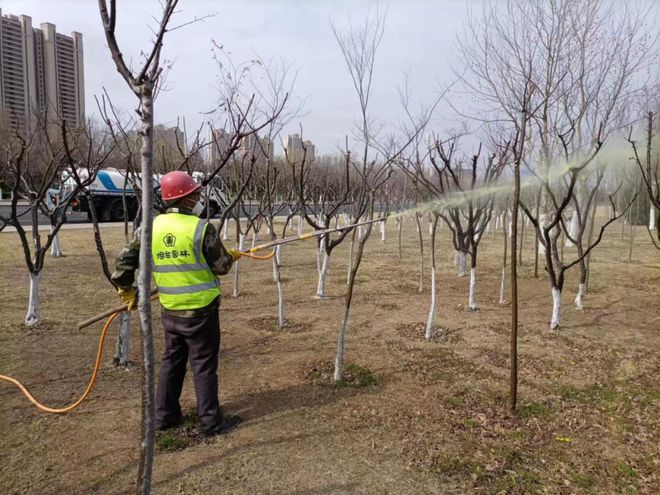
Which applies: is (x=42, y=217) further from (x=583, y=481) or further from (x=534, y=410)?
(x=583, y=481)

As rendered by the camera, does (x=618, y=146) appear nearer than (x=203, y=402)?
No

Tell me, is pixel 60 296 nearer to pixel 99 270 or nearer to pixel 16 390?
pixel 99 270

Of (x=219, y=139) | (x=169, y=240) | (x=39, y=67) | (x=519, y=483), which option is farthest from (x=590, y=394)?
(x=39, y=67)

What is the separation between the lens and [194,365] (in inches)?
134

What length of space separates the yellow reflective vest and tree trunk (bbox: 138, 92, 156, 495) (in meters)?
1.00

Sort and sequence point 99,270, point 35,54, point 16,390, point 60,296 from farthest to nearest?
point 35,54, point 99,270, point 60,296, point 16,390

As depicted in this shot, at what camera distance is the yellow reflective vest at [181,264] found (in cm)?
318

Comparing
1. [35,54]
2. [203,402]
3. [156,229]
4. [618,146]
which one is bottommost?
[203,402]

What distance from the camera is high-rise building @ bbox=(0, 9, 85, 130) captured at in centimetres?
963

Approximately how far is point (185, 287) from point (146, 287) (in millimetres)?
1128

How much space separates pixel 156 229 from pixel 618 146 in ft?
23.6

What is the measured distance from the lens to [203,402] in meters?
3.41

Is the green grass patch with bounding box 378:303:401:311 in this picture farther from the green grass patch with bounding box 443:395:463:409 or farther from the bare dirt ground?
the green grass patch with bounding box 443:395:463:409

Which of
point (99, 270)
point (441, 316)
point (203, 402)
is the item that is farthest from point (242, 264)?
point (203, 402)
